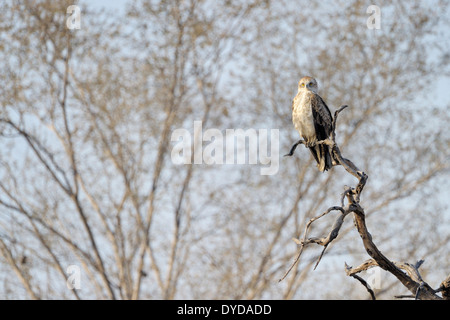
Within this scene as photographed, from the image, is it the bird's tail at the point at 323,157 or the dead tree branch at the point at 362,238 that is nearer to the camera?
the dead tree branch at the point at 362,238

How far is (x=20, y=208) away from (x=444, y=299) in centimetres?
838

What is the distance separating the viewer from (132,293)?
11867 mm

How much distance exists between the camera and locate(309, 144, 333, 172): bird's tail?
506 centimetres

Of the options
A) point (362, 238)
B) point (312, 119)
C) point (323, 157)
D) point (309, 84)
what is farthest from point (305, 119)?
point (362, 238)

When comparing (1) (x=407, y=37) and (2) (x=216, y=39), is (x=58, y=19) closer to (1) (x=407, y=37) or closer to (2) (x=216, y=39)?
(2) (x=216, y=39)

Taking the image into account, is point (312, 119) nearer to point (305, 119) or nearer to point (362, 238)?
point (305, 119)

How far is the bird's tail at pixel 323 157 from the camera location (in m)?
5.06

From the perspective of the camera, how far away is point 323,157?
512cm

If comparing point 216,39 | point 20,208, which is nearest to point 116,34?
point 216,39

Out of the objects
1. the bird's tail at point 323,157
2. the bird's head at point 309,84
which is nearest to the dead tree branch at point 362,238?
the bird's tail at point 323,157

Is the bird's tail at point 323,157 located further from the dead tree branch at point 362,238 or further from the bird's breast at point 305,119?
the bird's breast at point 305,119

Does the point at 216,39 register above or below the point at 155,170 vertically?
above

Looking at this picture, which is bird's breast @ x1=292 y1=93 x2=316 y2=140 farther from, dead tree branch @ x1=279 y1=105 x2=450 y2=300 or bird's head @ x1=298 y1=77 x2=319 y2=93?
dead tree branch @ x1=279 y1=105 x2=450 y2=300

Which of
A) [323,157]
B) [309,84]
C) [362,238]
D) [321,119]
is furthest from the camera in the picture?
[309,84]
